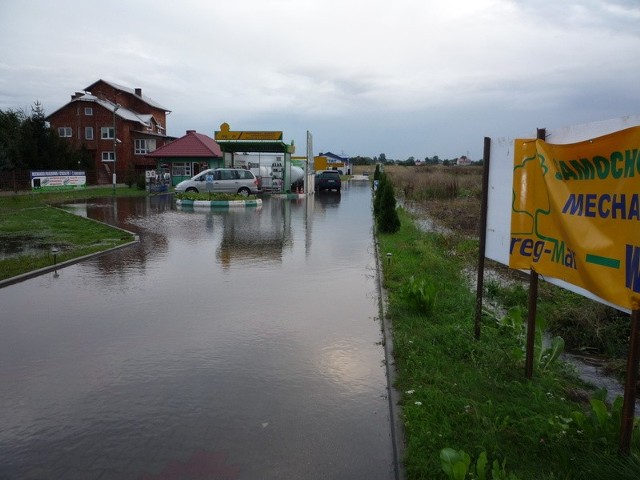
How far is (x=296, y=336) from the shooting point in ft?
21.8

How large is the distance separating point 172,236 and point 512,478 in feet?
45.1

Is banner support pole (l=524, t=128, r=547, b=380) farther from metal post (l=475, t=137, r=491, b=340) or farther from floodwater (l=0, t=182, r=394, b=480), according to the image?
floodwater (l=0, t=182, r=394, b=480)

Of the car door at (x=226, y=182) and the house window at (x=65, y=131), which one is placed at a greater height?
the house window at (x=65, y=131)

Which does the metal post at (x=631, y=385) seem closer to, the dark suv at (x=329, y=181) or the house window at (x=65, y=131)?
the dark suv at (x=329, y=181)

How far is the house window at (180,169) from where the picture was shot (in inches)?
1788

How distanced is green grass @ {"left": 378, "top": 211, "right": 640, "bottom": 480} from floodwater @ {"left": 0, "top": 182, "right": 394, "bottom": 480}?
0.29 m

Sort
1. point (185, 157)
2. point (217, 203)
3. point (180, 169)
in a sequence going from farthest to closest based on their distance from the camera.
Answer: point (180, 169), point (185, 157), point (217, 203)

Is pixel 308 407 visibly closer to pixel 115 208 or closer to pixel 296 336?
pixel 296 336

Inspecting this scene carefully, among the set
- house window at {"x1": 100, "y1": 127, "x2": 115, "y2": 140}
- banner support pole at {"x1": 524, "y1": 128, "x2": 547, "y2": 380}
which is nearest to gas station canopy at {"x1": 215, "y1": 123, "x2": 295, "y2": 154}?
house window at {"x1": 100, "y1": 127, "x2": 115, "y2": 140}

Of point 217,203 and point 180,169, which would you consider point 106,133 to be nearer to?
point 180,169

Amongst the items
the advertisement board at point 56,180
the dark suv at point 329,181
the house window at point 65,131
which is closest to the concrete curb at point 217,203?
the advertisement board at point 56,180

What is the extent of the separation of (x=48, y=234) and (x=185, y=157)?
29.7m

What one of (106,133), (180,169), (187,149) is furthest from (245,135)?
(106,133)

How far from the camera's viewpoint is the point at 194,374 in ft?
17.8
